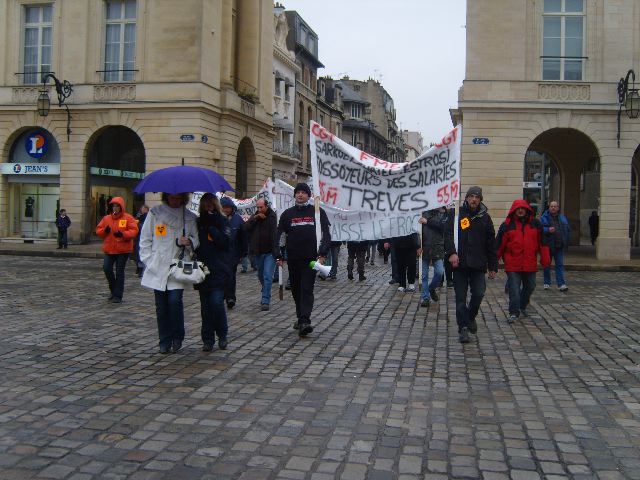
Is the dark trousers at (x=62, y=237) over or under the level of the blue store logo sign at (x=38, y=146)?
under

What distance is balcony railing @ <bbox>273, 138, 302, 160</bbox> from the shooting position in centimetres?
5159

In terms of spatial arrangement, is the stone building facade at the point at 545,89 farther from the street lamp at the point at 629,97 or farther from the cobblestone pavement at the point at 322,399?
the cobblestone pavement at the point at 322,399

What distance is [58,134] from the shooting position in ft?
102

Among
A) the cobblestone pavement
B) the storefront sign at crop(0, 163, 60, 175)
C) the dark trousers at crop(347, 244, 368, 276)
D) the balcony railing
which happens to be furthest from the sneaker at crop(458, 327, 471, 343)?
the balcony railing

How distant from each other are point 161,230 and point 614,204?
20877 millimetres

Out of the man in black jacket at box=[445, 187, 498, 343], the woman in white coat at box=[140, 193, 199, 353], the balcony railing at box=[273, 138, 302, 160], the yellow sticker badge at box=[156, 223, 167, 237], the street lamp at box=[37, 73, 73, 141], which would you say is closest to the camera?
the woman in white coat at box=[140, 193, 199, 353]

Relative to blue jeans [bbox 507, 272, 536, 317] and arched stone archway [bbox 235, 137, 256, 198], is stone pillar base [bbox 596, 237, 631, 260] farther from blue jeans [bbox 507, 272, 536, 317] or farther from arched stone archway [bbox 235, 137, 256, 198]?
arched stone archway [bbox 235, 137, 256, 198]

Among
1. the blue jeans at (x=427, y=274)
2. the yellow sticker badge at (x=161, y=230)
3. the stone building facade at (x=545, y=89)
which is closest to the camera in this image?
the yellow sticker badge at (x=161, y=230)

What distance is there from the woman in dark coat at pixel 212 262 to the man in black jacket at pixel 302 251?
1329mm

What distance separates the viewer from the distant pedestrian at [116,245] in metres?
12.4

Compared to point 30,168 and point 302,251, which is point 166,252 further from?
point 30,168

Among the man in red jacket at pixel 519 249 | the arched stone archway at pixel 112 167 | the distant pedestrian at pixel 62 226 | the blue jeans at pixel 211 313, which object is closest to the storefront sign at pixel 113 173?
the arched stone archway at pixel 112 167

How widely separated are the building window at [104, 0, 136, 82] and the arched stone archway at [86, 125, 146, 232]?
246cm

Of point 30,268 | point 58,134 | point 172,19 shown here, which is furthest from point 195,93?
point 30,268
